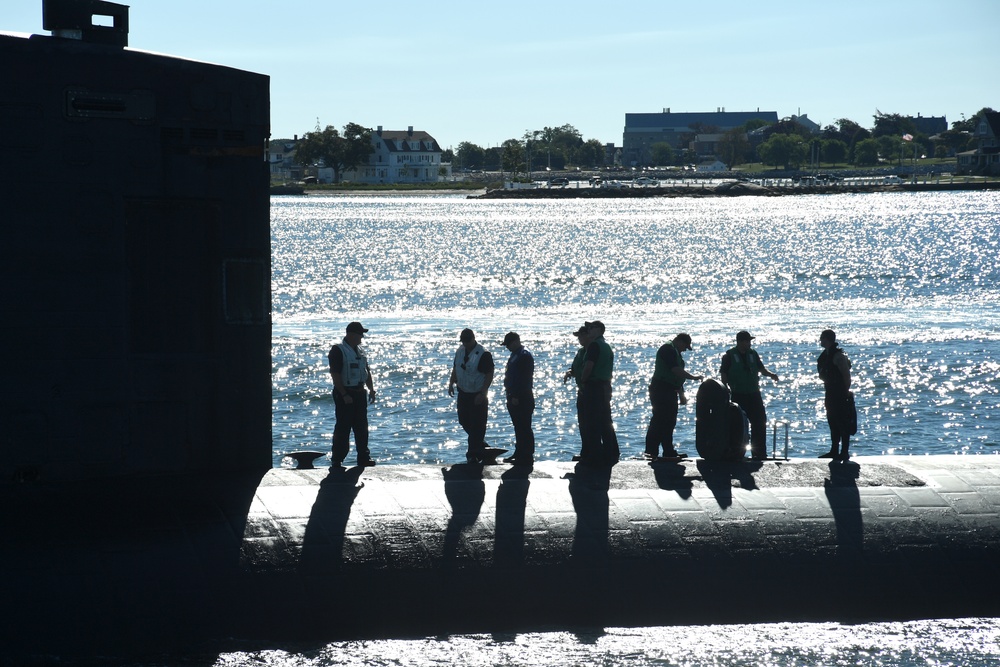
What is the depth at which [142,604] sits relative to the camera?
9.29 metres

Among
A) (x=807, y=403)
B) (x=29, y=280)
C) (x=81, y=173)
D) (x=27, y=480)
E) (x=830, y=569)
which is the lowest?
(x=807, y=403)

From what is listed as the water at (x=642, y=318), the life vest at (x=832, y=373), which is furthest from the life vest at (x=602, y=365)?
the water at (x=642, y=318)

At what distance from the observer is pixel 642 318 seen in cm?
4981

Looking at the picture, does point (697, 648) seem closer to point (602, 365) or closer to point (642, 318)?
point (602, 365)

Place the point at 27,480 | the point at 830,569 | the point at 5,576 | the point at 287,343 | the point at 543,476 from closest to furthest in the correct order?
the point at 5,576, the point at 27,480, the point at 830,569, the point at 543,476, the point at 287,343

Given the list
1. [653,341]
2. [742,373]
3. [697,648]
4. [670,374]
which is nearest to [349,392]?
[670,374]

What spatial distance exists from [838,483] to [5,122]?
8540 millimetres

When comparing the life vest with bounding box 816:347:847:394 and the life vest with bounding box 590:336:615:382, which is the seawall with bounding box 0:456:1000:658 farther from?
the life vest with bounding box 816:347:847:394

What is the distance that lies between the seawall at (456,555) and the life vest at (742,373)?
3.46m

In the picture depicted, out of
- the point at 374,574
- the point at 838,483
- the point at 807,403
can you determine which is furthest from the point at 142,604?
the point at 807,403

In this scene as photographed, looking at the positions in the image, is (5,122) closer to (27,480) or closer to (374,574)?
(27,480)

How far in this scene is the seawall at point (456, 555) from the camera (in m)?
9.37

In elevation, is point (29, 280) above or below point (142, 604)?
above

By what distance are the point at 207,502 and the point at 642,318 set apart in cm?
4048
